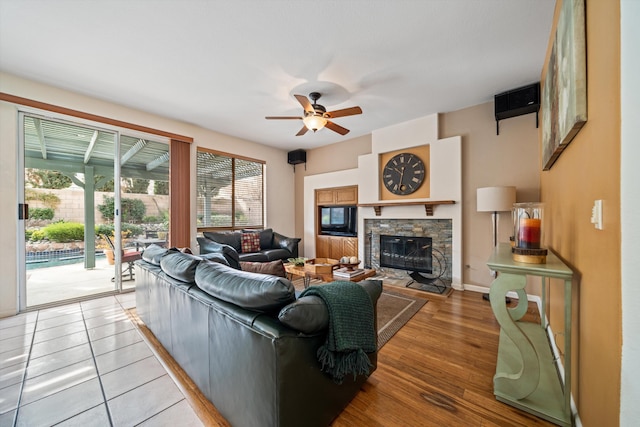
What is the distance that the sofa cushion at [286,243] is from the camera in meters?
4.82

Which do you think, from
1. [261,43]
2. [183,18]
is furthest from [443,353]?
[183,18]

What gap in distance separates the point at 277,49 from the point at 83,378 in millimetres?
3110

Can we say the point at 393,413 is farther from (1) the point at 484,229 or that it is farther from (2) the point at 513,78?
(2) the point at 513,78

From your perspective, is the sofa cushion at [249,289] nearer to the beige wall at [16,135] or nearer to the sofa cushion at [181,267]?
the sofa cushion at [181,267]

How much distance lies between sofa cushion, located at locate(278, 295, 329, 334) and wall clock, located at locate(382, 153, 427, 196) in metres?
3.50

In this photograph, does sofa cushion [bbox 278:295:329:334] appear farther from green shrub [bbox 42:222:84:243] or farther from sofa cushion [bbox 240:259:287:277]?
green shrub [bbox 42:222:84:243]

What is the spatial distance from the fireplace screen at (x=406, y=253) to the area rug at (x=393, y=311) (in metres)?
0.89

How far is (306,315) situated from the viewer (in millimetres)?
1089

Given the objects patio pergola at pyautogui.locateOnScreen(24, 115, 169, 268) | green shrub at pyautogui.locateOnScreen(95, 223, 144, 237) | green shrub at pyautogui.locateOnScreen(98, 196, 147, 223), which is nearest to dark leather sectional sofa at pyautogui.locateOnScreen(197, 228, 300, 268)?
green shrub at pyautogui.locateOnScreen(95, 223, 144, 237)

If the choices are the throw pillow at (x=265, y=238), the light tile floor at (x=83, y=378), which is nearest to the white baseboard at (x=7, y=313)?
the light tile floor at (x=83, y=378)

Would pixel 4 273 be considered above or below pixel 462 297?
above

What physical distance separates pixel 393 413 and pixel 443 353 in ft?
2.74

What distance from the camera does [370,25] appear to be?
81.7 inches

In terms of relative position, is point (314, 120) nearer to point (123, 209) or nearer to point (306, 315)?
point (306, 315)
